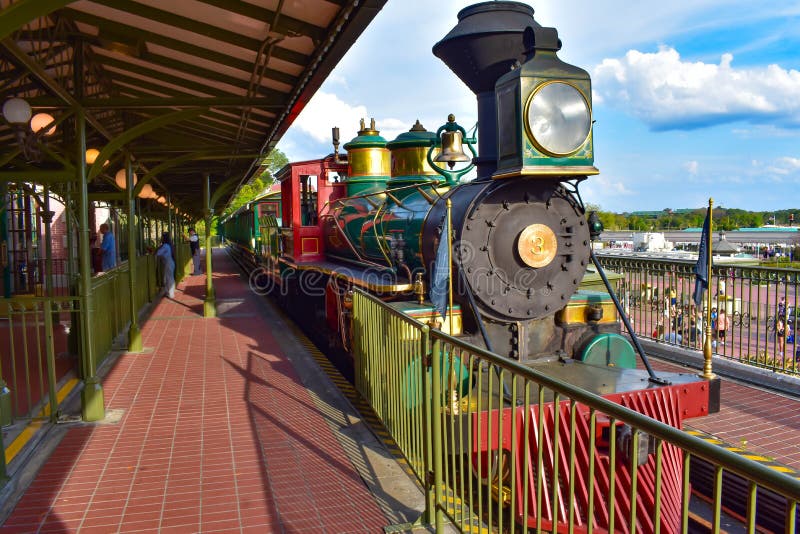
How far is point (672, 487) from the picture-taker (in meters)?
3.93

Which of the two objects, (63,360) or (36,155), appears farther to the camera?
(63,360)

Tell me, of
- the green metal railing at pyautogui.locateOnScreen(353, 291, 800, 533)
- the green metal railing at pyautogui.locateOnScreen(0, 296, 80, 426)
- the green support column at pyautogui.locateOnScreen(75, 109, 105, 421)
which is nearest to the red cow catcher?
the green metal railing at pyautogui.locateOnScreen(353, 291, 800, 533)

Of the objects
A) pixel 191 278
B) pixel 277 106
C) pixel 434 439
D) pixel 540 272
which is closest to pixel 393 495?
pixel 434 439

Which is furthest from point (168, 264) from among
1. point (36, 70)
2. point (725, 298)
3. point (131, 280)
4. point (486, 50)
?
point (725, 298)

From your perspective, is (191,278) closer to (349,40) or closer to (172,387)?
(172,387)

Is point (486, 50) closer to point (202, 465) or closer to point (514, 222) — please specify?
point (514, 222)

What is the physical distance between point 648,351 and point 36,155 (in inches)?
280

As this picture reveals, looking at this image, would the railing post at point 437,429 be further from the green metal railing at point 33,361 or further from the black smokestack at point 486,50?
the green metal railing at point 33,361

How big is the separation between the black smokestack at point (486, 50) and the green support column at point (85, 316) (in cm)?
320

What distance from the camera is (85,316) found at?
5086mm

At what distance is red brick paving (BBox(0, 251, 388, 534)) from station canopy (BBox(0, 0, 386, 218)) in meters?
2.26

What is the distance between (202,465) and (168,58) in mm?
3673

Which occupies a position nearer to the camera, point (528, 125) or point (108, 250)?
point (528, 125)

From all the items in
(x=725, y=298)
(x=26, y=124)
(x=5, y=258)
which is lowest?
(x=725, y=298)
